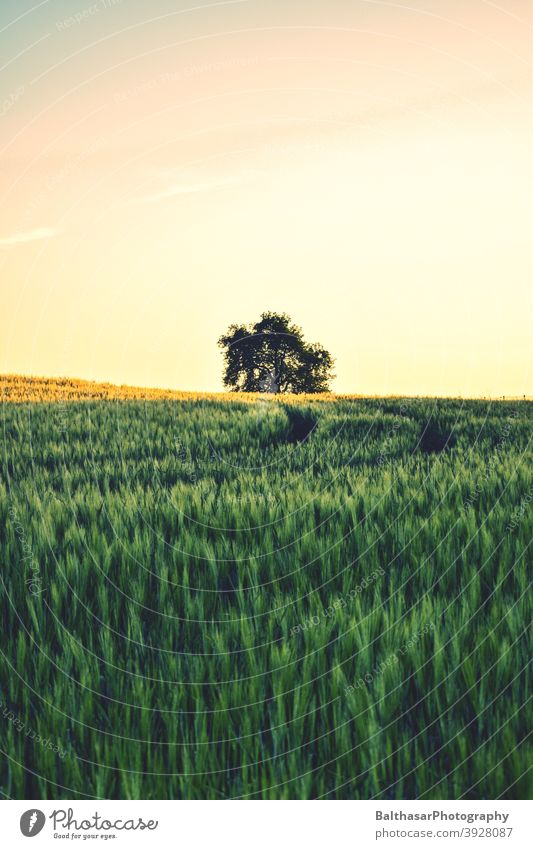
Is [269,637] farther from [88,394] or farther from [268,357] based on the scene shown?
[268,357]

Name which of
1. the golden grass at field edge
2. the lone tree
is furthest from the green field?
the lone tree

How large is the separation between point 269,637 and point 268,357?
2092 centimetres

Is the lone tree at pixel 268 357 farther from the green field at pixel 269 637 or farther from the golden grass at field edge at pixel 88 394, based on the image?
the green field at pixel 269 637

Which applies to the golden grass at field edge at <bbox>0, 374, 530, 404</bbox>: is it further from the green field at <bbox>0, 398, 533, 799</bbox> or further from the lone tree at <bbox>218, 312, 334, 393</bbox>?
the green field at <bbox>0, 398, 533, 799</bbox>

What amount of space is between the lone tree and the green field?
1449cm

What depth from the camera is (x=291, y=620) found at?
290 centimetres

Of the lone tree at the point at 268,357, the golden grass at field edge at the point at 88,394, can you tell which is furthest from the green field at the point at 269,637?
the lone tree at the point at 268,357

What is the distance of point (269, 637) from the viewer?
2758 millimetres

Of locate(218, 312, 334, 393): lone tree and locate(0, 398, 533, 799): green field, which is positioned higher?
locate(218, 312, 334, 393): lone tree

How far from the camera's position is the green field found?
7.06 ft

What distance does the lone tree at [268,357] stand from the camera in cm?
2189
